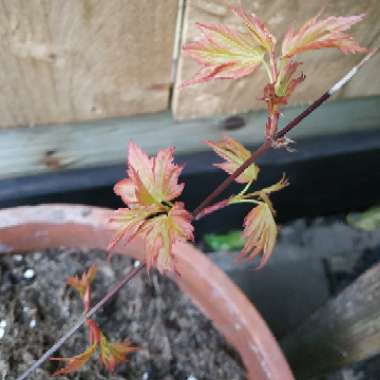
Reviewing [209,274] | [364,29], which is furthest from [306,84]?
[209,274]

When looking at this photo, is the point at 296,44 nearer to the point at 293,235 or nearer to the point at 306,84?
the point at 306,84

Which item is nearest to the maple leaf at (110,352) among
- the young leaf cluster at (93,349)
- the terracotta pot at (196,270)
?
the young leaf cluster at (93,349)

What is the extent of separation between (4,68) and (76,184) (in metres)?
0.35

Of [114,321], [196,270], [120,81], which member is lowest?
[114,321]

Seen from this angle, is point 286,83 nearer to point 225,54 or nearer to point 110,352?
point 225,54

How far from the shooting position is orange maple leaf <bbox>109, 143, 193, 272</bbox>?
1.82 ft

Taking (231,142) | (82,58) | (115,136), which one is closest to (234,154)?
(231,142)

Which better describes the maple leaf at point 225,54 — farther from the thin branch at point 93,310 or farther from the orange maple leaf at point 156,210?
the thin branch at point 93,310

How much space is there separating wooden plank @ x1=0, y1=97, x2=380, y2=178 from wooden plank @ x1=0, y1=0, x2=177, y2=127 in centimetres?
5

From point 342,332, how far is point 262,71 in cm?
51

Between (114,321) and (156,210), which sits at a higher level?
(156,210)

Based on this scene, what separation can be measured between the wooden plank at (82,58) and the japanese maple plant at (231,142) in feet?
1.03

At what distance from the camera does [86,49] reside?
34.9 inches

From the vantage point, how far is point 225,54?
0.52 metres
